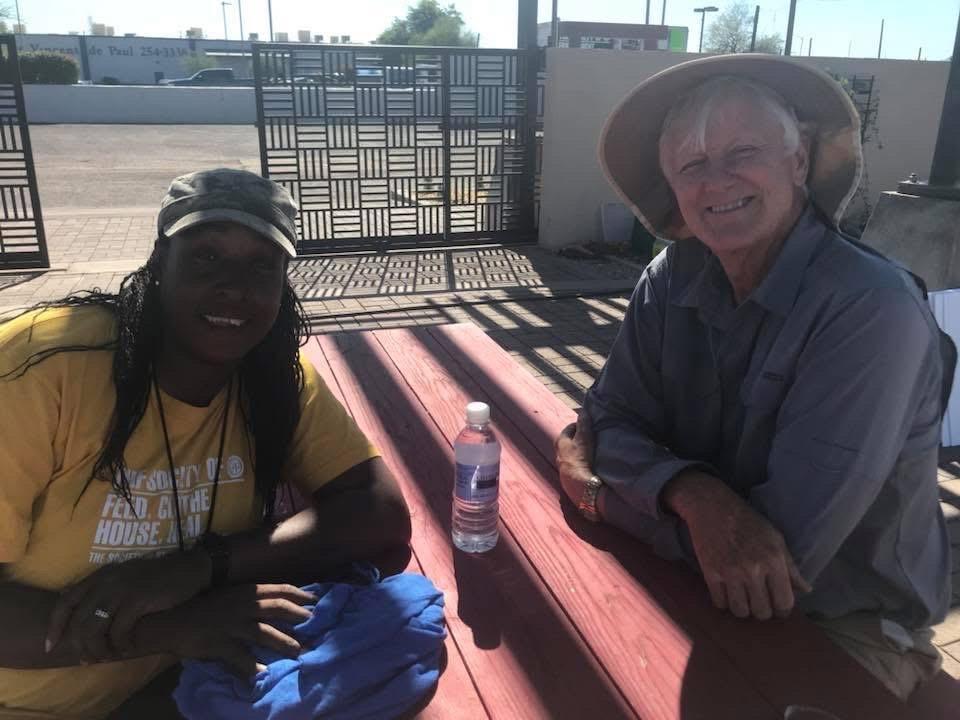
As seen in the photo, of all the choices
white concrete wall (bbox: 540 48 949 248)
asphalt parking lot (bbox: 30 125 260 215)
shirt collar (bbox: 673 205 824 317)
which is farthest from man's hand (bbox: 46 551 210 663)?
asphalt parking lot (bbox: 30 125 260 215)

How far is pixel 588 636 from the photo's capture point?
134cm

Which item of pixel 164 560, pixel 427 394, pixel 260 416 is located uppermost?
pixel 260 416

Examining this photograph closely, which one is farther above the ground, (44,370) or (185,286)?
(185,286)

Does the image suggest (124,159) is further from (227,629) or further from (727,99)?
(227,629)

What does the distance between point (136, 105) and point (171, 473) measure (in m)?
29.0

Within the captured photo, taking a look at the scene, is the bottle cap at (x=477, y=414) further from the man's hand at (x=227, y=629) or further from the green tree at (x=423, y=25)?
the green tree at (x=423, y=25)

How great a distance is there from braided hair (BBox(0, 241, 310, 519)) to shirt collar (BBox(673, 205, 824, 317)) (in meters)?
0.85

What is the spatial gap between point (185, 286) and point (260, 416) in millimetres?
291

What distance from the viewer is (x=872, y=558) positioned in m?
1.47

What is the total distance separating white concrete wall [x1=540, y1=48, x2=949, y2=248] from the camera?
811 centimetres

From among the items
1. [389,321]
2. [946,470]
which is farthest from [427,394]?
[389,321]

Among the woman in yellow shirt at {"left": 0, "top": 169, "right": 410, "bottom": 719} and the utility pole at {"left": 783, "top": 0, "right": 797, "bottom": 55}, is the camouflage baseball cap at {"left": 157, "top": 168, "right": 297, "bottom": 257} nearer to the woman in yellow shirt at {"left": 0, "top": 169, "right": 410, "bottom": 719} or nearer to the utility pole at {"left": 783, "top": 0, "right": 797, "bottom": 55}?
the woman in yellow shirt at {"left": 0, "top": 169, "right": 410, "bottom": 719}

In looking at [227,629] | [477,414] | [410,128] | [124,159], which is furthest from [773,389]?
[124,159]

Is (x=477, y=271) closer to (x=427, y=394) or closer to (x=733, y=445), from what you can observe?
(x=427, y=394)
